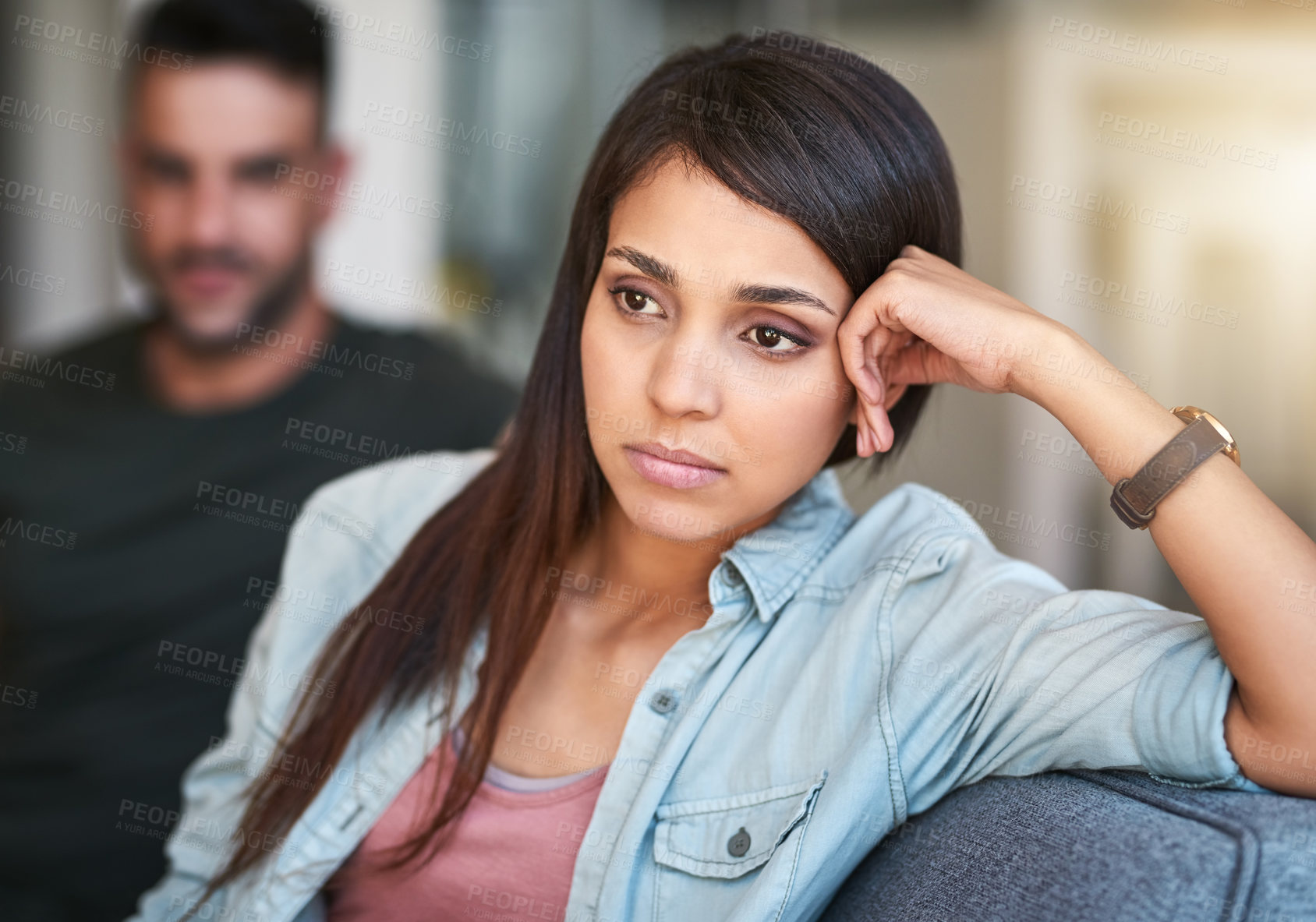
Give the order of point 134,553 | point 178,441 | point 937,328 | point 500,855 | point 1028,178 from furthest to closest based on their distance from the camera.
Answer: point 1028,178 < point 178,441 < point 134,553 < point 500,855 < point 937,328

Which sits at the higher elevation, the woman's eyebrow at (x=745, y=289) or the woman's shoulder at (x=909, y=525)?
the woman's eyebrow at (x=745, y=289)

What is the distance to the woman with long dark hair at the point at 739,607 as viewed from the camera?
2.77 ft

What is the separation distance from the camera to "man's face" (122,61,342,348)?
232 centimetres

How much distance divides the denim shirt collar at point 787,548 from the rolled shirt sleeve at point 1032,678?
13 centimetres

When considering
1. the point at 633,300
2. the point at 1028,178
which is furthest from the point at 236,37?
the point at 1028,178

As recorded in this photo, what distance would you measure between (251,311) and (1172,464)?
214 cm

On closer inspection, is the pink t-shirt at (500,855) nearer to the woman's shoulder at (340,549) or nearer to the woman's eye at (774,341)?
the woman's shoulder at (340,549)

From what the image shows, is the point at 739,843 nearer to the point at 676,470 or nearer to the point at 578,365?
the point at 676,470

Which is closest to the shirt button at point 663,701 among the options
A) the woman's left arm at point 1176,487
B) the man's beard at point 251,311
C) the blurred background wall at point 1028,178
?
the woman's left arm at point 1176,487

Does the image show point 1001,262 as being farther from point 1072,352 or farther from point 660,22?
point 1072,352

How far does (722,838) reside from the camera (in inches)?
39.8

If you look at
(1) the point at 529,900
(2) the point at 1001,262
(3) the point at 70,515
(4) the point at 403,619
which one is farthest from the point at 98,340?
(2) the point at 1001,262

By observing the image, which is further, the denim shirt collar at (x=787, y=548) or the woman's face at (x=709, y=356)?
the denim shirt collar at (x=787, y=548)

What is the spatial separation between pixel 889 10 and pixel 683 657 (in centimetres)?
379
